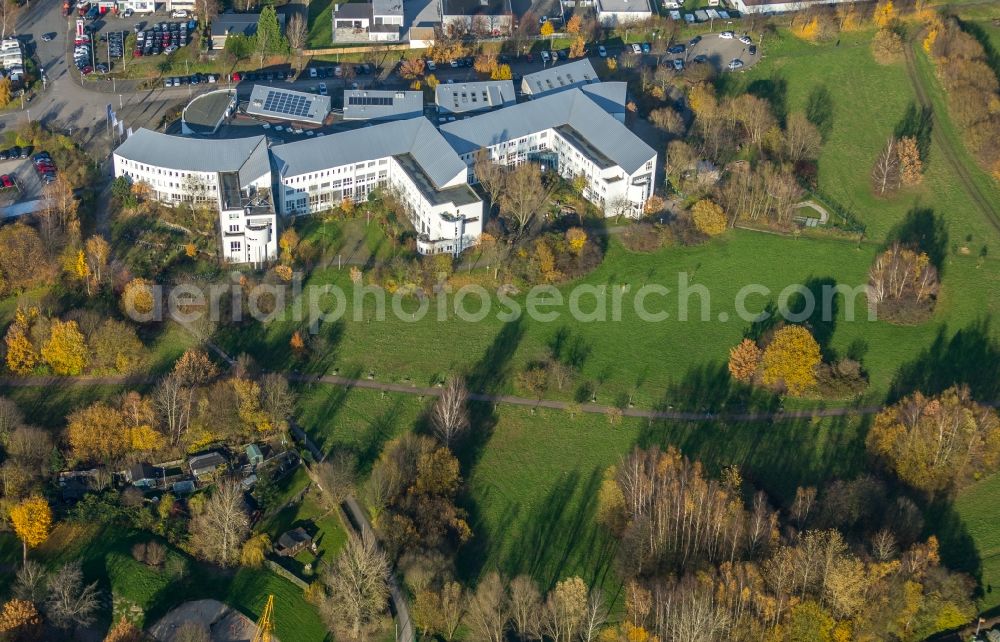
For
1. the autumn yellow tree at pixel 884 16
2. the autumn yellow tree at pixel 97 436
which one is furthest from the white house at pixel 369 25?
the autumn yellow tree at pixel 97 436

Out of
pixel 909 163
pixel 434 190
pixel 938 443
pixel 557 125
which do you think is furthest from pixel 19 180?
pixel 909 163

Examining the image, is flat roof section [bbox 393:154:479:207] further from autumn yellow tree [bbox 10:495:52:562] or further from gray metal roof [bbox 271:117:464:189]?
autumn yellow tree [bbox 10:495:52:562]

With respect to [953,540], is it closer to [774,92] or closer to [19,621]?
[19,621]

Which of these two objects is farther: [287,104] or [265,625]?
[287,104]

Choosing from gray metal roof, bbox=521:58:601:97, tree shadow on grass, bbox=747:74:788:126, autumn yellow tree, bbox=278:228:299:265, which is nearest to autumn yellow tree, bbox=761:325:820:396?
tree shadow on grass, bbox=747:74:788:126

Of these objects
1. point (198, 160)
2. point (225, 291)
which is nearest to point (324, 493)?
point (225, 291)

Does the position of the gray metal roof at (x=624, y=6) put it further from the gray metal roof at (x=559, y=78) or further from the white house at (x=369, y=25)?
the white house at (x=369, y=25)
